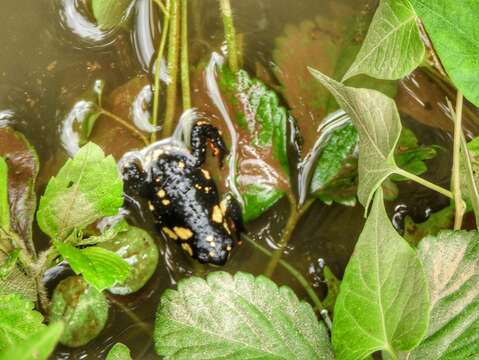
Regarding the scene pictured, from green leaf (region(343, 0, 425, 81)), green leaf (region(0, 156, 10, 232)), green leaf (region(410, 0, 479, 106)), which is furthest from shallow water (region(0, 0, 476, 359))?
green leaf (region(410, 0, 479, 106))

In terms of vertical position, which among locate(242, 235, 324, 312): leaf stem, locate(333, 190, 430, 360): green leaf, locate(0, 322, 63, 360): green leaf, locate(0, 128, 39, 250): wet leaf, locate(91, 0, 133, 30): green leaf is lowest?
locate(242, 235, 324, 312): leaf stem

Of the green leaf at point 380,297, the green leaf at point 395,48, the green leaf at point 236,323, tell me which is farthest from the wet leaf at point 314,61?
the green leaf at point 380,297

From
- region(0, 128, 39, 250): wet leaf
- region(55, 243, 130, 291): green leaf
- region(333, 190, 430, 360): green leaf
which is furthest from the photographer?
region(0, 128, 39, 250): wet leaf

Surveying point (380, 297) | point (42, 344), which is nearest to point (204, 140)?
point (380, 297)

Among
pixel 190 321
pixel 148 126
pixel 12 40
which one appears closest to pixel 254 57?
pixel 148 126

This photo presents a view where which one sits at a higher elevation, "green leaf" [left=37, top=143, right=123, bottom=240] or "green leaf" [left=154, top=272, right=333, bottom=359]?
"green leaf" [left=37, top=143, right=123, bottom=240]

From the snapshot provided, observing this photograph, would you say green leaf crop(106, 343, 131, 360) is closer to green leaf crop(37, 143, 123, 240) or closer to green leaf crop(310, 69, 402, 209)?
green leaf crop(37, 143, 123, 240)
